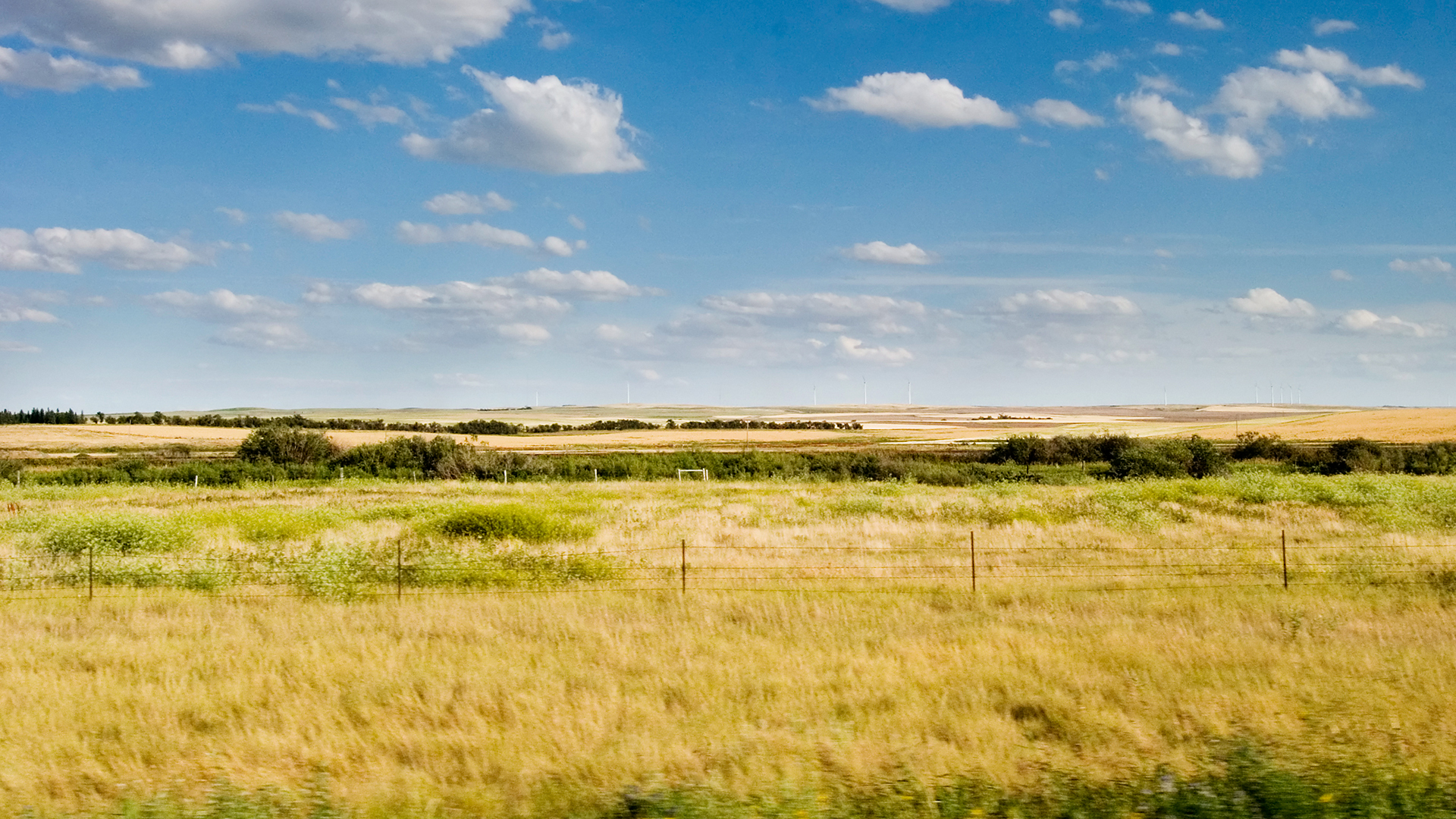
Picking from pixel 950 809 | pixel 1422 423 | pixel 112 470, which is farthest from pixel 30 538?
pixel 1422 423

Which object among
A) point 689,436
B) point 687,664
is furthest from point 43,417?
point 687,664

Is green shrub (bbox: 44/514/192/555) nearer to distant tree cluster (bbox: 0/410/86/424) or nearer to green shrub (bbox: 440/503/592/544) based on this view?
green shrub (bbox: 440/503/592/544)

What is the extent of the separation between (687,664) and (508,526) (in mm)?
16111

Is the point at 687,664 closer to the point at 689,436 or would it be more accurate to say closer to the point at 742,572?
the point at 742,572

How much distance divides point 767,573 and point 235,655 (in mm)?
10242

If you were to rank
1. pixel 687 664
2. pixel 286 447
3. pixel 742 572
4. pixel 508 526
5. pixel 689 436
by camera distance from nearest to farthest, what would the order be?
pixel 687 664 → pixel 742 572 → pixel 508 526 → pixel 286 447 → pixel 689 436

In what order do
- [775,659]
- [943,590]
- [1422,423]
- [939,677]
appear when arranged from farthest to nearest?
[1422,423] < [943,590] < [775,659] < [939,677]

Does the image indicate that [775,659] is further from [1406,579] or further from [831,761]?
[1406,579]

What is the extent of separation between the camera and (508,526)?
2691cm

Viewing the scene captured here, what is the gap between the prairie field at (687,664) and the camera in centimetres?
798

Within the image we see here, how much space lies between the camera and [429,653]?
486 inches

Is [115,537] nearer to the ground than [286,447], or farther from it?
nearer to the ground

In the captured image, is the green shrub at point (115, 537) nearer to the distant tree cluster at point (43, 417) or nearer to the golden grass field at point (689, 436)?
the golden grass field at point (689, 436)

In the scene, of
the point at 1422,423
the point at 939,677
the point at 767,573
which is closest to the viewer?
the point at 939,677
